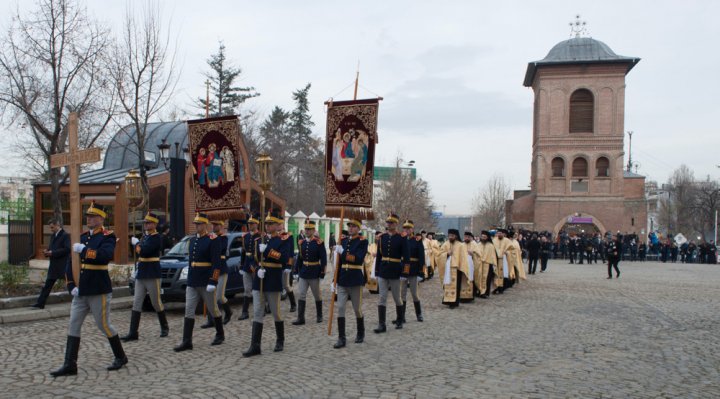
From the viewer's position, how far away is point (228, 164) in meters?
10.8

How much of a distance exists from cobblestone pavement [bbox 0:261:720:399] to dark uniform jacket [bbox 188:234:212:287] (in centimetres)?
99

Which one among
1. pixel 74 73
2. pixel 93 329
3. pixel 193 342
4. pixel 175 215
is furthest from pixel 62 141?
pixel 193 342

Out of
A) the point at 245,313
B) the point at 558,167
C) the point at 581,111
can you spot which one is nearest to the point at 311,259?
the point at 245,313

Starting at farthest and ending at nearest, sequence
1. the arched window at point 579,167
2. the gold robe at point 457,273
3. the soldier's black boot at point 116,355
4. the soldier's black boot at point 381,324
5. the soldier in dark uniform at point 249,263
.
Answer: the arched window at point 579,167, the gold robe at point 457,273, the soldier in dark uniform at point 249,263, the soldier's black boot at point 381,324, the soldier's black boot at point 116,355

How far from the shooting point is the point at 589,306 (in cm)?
1366

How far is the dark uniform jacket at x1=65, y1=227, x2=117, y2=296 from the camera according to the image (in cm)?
702

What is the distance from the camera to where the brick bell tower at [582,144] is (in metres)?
47.9

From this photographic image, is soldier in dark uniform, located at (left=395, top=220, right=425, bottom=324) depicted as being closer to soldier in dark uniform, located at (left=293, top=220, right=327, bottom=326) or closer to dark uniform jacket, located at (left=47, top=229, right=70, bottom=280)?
soldier in dark uniform, located at (left=293, top=220, right=327, bottom=326)

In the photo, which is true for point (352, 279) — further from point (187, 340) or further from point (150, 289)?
point (150, 289)

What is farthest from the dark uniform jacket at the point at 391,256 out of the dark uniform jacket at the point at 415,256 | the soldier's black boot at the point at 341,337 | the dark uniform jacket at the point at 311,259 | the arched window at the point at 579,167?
the arched window at the point at 579,167

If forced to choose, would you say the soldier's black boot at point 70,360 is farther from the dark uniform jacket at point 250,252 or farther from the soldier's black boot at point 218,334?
the dark uniform jacket at point 250,252

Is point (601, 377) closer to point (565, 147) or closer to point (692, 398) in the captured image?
point (692, 398)

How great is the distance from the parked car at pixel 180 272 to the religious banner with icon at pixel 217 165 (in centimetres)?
167

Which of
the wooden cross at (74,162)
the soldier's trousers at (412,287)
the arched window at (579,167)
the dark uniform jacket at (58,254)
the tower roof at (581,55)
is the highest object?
the tower roof at (581,55)
